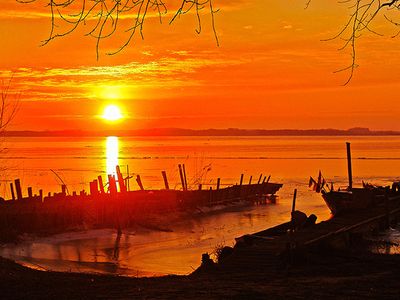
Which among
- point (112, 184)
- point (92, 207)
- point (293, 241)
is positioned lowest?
point (293, 241)

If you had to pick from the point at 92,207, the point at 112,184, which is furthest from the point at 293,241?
the point at 112,184

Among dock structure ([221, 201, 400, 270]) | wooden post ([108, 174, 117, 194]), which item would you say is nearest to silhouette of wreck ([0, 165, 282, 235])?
wooden post ([108, 174, 117, 194])

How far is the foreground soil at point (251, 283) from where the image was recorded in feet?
38.0

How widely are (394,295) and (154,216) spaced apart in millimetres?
28001

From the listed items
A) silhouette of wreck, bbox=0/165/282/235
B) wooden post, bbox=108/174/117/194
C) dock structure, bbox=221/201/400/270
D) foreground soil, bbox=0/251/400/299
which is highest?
wooden post, bbox=108/174/117/194

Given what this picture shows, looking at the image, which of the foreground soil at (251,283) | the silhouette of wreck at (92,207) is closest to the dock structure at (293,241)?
the foreground soil at (251,283)

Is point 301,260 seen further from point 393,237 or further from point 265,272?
point 393,237

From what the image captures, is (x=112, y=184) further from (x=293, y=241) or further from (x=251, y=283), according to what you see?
(x=251, y=283)

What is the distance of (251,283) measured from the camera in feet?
44.8

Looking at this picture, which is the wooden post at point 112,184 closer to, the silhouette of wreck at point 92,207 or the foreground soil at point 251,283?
the silhouette of wreck at point 92,207

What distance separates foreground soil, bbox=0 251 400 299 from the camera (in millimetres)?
11570

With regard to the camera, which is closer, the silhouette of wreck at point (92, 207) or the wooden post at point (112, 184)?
the silhouette of wreck at point (92, 207)

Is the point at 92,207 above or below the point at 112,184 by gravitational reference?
below

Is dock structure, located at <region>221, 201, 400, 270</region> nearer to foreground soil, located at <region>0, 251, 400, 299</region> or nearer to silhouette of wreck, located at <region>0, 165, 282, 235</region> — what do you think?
foreground soil, located at <region>0, 251, 400, 299</region>
